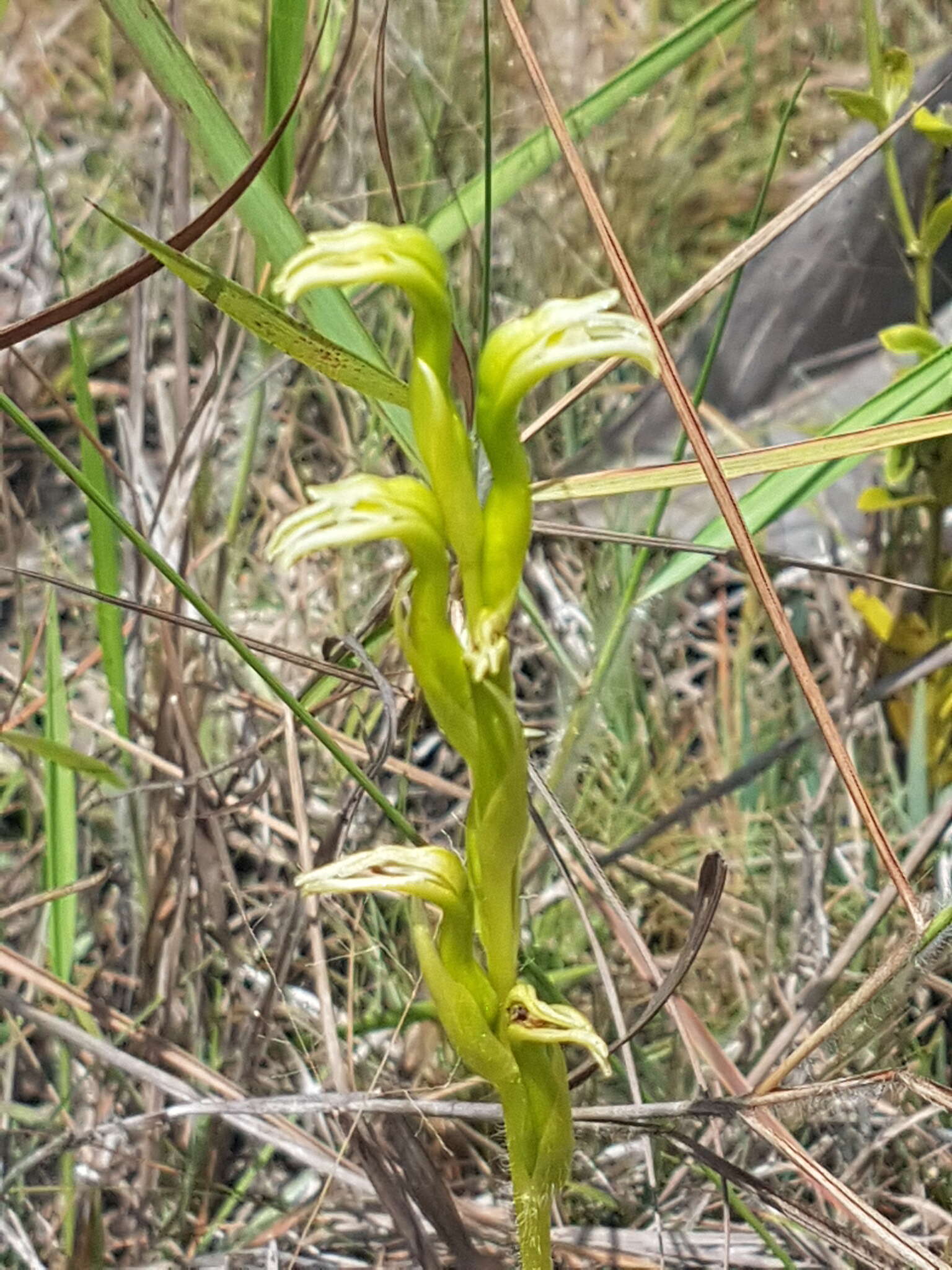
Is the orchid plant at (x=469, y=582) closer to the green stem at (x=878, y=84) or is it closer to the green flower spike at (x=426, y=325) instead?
the green flower spike at (x=426, y=325)

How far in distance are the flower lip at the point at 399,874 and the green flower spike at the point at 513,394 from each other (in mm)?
97

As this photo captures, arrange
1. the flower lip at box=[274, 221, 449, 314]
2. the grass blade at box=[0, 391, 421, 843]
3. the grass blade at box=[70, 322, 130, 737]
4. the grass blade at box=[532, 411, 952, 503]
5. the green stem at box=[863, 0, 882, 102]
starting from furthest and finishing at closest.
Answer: the green stem at box=[863, 0, 882, 102] → the grass blade at box=[70, 322, 130, 737] → the grass blade at box=[532, 411, 952, 503] → the grass blade at box=[0, 391, 421, 843] → the flower lip at box=[274, 221, 449, 314]

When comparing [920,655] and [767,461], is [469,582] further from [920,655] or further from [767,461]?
[920,655]

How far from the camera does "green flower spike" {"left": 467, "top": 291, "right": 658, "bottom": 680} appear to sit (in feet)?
1.59

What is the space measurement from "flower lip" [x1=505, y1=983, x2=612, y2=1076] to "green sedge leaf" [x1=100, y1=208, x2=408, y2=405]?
0.28 m

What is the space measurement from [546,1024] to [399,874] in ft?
0.33

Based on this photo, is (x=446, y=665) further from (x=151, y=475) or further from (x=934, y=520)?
(x=151, y=475)

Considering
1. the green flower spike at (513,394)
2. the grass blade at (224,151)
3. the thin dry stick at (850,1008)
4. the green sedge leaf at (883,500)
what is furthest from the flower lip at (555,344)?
the green sedge leaf at (883,500)

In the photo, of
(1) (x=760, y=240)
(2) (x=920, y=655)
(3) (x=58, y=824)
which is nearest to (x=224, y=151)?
(1) (x=760, y=240)

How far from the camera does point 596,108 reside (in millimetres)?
996

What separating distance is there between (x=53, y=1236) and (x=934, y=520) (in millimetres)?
1001

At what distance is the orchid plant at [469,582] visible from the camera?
0.48 metres

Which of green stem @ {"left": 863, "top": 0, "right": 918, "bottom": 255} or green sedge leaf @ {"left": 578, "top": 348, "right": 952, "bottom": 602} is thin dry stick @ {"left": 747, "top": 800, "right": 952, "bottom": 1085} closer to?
green sedge leaf @ {"left": 578, "top": 348, "right": 952, "bottom": 602}

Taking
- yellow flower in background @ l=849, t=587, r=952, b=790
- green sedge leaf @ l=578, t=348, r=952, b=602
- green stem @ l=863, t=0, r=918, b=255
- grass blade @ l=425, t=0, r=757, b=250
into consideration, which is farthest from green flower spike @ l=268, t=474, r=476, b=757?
yellow flower in background @ l=849, t=587, r=952, b=790
